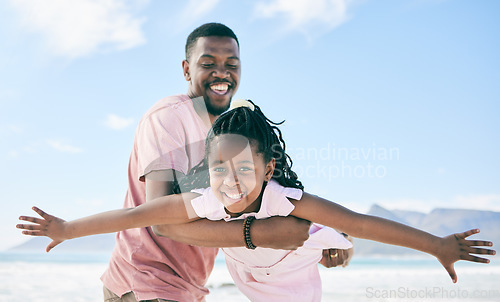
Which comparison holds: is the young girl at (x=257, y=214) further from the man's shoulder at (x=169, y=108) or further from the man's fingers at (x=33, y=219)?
the man's shoulder at (x=169, y=108)

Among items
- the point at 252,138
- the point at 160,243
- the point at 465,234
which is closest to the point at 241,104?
the point at 252,138

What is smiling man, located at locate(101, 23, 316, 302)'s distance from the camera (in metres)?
2.35

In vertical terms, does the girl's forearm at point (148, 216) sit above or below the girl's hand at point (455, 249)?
above

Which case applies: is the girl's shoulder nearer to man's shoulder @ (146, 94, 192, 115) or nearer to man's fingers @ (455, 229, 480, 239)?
man's shoulder @ (146, 94, 192, 115)

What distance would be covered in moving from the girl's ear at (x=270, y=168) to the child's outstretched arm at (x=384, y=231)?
278 millimetres

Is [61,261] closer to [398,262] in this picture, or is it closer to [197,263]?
[398,262]

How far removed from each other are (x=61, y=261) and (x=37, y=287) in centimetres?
1152

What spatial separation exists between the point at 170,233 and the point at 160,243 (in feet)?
0.85

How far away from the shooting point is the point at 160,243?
2633mm

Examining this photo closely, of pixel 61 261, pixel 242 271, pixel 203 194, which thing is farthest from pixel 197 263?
pixel 61 261

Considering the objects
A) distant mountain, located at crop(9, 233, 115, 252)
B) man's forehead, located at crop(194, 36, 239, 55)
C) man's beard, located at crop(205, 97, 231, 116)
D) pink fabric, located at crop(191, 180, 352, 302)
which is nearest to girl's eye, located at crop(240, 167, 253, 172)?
pink fabric, located at crop(191, 180, 352, 302)

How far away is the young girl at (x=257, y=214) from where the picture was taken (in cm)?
242

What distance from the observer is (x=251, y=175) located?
2.50 m

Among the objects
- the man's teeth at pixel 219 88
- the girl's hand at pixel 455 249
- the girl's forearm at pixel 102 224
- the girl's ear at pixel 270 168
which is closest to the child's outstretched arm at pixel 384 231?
the girl's hand at pixel 455 249
